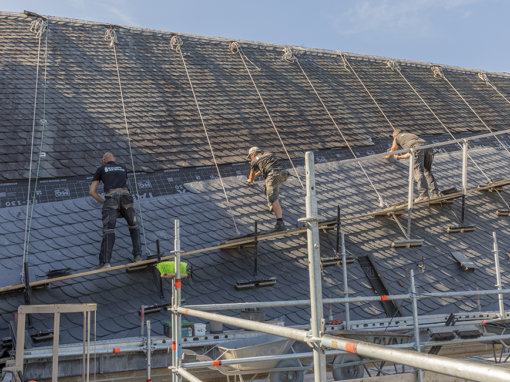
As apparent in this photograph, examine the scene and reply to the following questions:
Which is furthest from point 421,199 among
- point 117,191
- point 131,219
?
point 117,191

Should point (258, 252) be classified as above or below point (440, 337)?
above

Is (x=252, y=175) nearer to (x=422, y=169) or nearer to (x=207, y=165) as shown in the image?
(x=207, y=165)

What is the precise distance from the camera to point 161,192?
29.0 feet

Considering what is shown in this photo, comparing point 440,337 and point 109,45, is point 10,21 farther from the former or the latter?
point 440,337

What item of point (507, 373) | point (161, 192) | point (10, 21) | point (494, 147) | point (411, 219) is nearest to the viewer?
point (507, 373)

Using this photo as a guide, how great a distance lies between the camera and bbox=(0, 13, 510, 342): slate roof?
745 cm

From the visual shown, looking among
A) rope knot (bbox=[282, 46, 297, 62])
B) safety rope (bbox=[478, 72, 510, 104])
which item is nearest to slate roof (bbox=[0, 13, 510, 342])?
rope knot (bbox=[282, 46, 297, 62])

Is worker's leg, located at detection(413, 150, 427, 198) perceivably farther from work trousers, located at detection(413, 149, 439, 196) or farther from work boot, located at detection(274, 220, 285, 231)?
work boot, located at detection(274, 220, 285, 231)

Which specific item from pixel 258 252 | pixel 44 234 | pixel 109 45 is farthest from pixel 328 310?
pixel 109 45

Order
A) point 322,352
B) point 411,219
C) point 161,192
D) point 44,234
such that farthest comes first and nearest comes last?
point 411,219
point 161,192
point 44,234
point 322,352

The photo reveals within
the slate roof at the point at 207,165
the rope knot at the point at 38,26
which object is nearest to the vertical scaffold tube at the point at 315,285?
the slate roof at the point at 207,165

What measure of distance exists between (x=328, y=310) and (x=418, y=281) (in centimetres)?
160

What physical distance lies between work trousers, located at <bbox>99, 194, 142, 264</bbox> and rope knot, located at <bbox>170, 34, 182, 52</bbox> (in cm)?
558

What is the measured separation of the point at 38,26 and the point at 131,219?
19.1 ft
